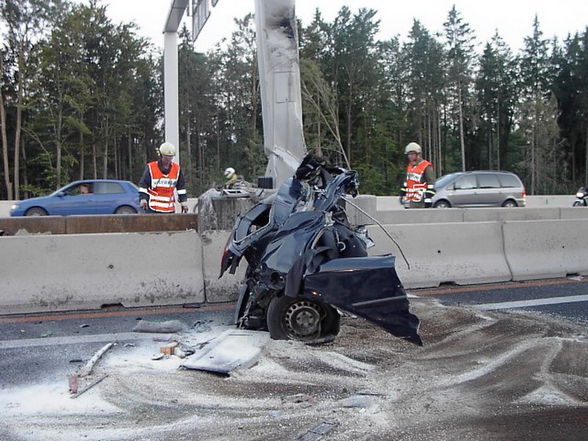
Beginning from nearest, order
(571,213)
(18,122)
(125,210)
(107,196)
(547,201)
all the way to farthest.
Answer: (571,213) < (107,196) < (125,210) < (547,201) < (18,122)

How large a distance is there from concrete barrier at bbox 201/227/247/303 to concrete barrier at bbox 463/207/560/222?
735 cm

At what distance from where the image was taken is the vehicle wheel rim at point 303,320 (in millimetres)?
4895

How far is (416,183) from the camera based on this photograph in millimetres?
10000

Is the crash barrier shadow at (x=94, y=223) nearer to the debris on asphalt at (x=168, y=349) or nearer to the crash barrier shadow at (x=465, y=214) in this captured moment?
the crash barrier shadow at (x=465, y=214)

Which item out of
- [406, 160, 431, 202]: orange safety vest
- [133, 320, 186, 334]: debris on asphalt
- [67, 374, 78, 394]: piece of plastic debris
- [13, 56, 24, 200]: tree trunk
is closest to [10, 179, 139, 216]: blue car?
[406, 160, 431, 202]: orange safety vest

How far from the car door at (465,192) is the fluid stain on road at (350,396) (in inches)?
663

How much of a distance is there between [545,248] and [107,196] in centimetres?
1444

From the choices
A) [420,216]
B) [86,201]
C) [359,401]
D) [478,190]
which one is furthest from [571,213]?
[86,201]

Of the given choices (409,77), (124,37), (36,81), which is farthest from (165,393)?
(409,77)

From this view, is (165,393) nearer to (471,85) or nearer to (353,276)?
(353,276)

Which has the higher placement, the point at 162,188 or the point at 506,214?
the point at 162,188

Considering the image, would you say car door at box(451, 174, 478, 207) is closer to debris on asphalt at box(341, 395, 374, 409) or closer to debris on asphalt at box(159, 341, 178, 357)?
debris on asphalt at box(159, 341, 178, 357)

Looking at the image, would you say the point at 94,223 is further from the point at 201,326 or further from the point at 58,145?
the point at 58,145

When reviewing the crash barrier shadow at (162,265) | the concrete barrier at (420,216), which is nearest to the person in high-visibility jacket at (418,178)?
the concrete barrier at (420,216)
